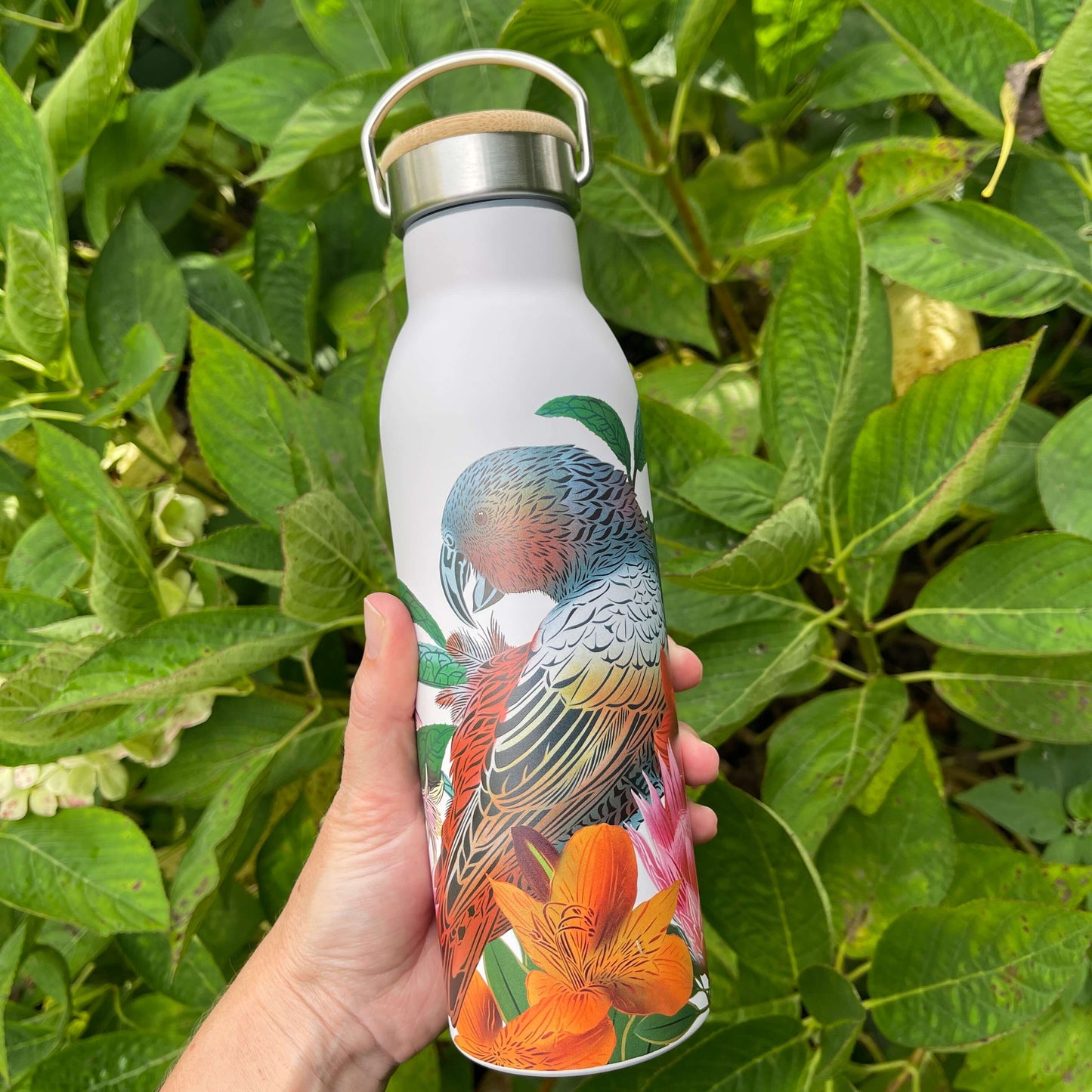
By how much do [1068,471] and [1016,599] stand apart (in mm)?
107

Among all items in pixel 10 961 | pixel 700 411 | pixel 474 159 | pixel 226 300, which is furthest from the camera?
pixel 226 300

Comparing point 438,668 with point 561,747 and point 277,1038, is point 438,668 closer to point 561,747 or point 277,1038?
point 561,747

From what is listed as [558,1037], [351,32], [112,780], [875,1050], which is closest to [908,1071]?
[875,1050]

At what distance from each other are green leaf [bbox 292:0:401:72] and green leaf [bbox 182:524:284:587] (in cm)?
44

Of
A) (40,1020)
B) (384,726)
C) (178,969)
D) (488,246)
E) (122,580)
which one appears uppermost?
(488,246)

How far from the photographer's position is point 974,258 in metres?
0.77

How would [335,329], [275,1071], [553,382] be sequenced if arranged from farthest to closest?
1. [335,329]
2. [275,1071]
3. [553,382]

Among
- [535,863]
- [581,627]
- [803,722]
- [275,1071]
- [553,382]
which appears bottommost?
[275,1071]

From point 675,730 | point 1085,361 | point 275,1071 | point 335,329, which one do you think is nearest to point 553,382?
point 675,730

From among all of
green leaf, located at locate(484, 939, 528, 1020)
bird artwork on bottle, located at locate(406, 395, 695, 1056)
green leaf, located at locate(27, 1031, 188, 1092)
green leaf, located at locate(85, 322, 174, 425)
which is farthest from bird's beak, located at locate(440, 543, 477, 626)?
green leaf, located at locate(27, 1031, 188, 1092)

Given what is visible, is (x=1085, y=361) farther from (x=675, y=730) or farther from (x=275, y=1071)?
(x=275, y=1071)

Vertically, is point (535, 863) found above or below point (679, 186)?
below

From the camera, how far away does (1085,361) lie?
3.25ft

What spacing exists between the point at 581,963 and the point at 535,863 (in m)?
0.07
